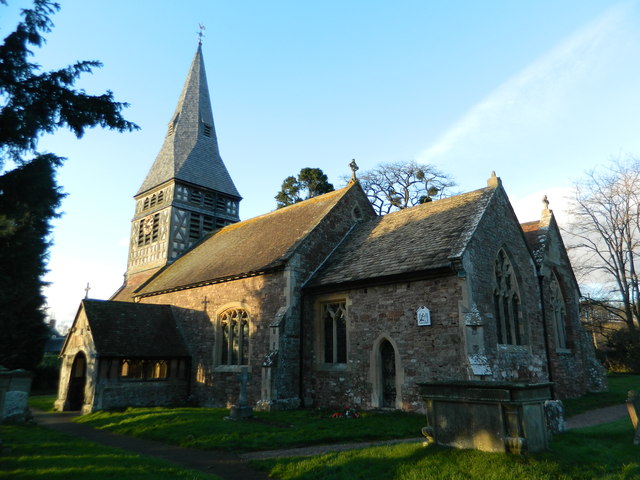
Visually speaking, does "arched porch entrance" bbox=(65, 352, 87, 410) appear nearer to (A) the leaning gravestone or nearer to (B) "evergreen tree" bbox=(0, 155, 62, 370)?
(B) "evergreen tree" bbox=(0, 155, 62, 370)

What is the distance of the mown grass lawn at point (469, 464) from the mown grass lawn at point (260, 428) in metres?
1.99

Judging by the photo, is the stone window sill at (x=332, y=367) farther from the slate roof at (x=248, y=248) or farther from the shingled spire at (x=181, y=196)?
the shingled spire at (x=181, y=196)

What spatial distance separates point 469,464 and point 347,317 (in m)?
8.58

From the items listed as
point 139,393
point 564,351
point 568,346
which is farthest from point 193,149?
point 568,346

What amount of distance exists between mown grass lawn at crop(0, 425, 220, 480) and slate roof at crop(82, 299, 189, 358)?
7.05 m

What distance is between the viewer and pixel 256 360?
1612 centimetres

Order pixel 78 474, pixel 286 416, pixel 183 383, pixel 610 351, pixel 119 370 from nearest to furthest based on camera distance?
pixel 78 474 → pixel 286 416 → pixel 119 370 → pixel 183 383 → pixel 610 351

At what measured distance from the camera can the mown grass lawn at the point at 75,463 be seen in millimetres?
7078

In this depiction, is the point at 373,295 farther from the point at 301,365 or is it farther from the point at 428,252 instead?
the point at 301,365

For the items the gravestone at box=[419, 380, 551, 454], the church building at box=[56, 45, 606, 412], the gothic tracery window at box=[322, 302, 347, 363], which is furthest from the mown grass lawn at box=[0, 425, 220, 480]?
the gothic tracery window at box=[322, 302, 347, 363]

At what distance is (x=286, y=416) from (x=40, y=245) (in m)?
8.20

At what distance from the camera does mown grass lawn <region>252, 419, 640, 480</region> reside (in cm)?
609

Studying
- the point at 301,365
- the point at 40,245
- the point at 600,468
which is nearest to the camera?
the point at 600,468

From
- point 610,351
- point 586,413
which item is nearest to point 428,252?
point 586,413
